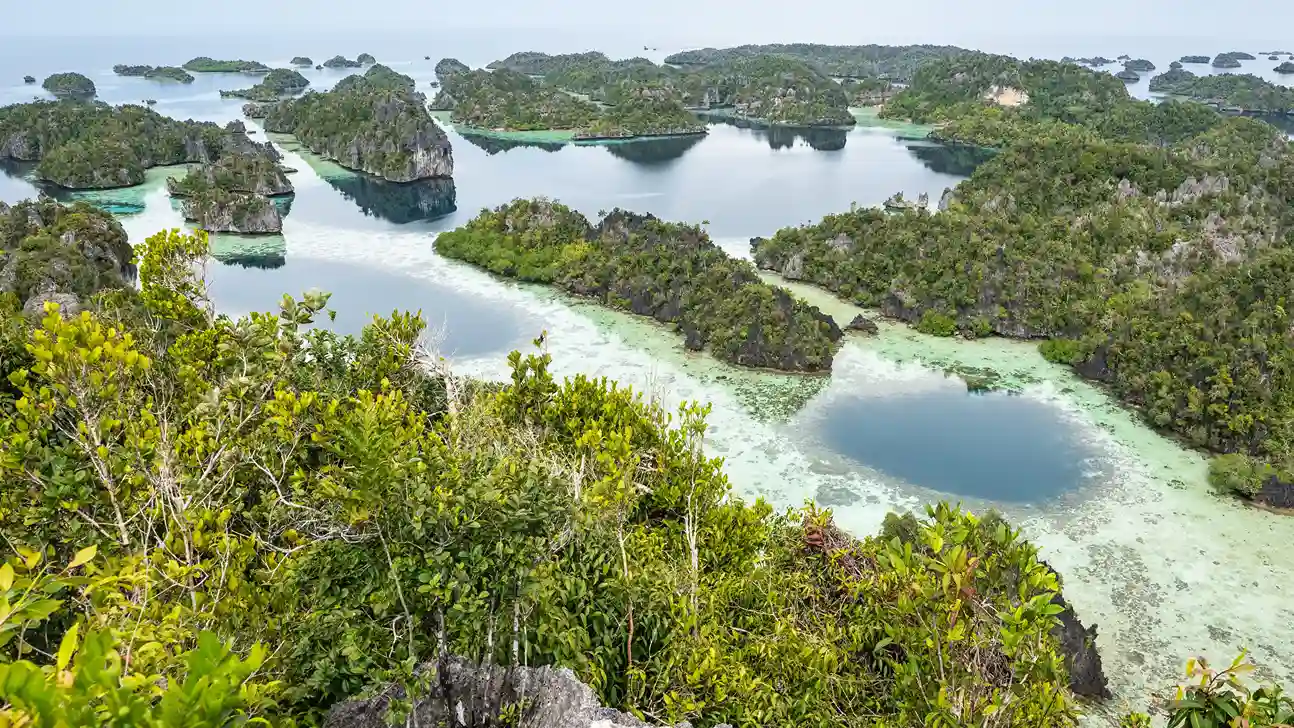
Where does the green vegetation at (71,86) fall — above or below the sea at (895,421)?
above

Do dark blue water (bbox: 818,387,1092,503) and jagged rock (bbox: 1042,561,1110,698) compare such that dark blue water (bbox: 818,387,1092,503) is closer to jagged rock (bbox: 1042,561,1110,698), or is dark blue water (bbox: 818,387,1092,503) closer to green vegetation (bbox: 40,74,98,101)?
jagged rock (bbox: 1042,561,1110,698)

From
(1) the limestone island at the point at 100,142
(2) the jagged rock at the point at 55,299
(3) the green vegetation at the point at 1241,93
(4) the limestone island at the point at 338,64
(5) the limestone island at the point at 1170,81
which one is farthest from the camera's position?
(4) the limestone island at the point at 338,64

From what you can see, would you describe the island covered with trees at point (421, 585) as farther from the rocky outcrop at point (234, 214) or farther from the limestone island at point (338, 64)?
the limestone island at point (338, 64)

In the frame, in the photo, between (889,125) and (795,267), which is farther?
(889,125)

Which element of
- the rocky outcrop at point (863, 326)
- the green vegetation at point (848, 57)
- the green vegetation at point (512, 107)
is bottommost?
the rocky outcrop at point (863, 326)

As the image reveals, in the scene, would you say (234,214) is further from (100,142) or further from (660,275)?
(660,275)

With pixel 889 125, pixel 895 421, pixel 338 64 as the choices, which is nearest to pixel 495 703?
pixel 895 421

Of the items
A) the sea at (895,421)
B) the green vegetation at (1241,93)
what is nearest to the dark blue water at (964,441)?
the sea at (895,421)
